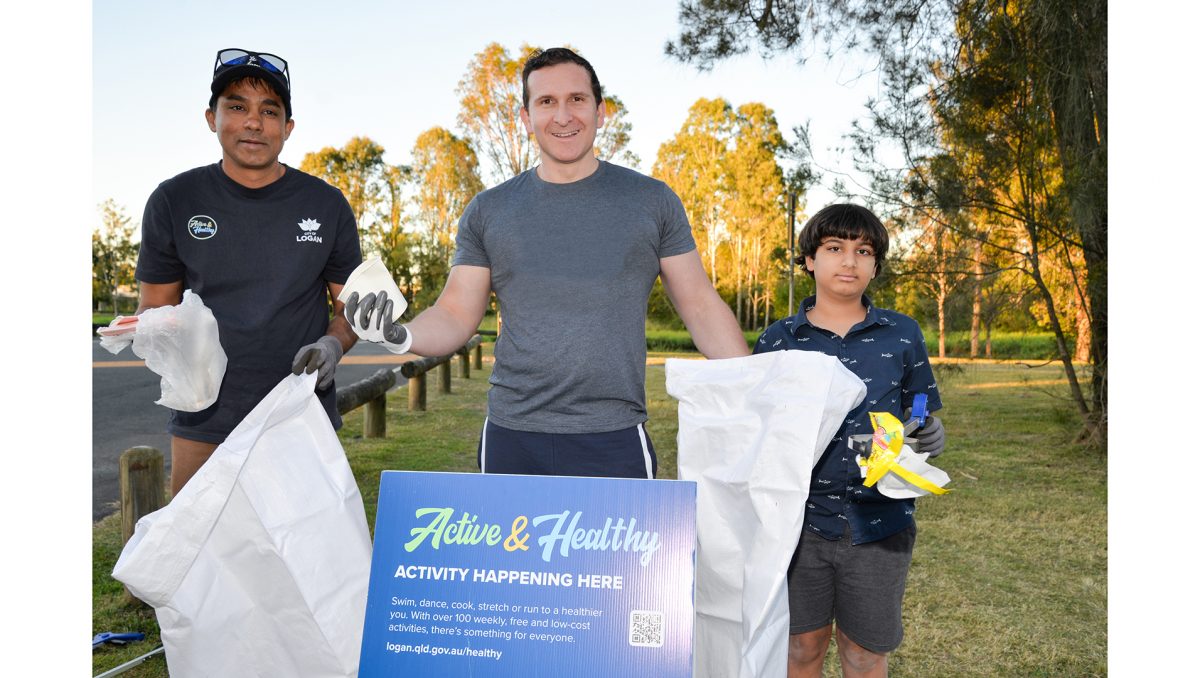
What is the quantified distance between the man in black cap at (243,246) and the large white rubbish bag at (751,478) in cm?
97

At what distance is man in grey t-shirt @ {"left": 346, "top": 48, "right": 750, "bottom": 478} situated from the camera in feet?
6.18

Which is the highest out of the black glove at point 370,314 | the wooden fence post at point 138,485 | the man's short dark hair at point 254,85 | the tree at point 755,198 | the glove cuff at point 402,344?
the tree at point 755,198

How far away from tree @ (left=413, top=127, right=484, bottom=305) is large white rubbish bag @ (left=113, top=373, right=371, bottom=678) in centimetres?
1836

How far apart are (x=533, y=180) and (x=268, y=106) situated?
2.42ft

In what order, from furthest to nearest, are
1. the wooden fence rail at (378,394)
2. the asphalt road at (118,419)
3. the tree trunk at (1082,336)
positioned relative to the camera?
the tree trunk at (1082,336) → the wooden fence rail at (378,394) → the asphalt road at (118,419)

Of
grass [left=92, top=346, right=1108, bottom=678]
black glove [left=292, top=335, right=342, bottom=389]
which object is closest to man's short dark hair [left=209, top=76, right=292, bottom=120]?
black glove [left=292, top=335, right=342, bottom=389]

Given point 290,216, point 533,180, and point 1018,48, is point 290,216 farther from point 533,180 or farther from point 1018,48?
point 1018,48

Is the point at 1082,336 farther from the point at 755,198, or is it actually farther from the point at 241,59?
the point at 755,198

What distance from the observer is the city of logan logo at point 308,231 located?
2.14 metres

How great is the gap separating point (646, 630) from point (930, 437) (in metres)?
0.73

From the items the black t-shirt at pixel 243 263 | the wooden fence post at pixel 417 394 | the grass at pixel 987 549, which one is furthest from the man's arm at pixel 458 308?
the wooden fence post at pixel 417 394

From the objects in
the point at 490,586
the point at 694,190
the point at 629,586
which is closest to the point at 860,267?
the point at 629,586

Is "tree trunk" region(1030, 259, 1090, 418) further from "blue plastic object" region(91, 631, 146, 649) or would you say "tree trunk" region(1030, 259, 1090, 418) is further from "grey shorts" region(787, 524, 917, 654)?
"blue plastic object" region(91, 631, 146, 649)

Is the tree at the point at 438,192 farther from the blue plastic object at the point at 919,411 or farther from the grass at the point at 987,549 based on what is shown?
the blue plastic object at the point at 919,411
